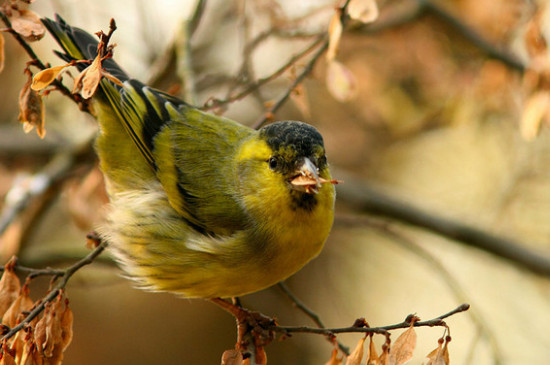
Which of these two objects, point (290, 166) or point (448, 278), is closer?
point (290, 166)

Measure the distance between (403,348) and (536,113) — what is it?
1956 millimetres

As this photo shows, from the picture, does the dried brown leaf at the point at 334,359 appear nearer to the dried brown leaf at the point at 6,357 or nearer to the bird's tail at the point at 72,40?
the dried brown leaf at the point at 6,357

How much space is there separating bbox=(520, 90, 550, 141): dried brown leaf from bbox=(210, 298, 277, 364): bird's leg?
1890 mm

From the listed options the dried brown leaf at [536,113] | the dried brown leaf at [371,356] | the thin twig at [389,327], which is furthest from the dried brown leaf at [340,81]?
the dried brown leaf at [371,356]

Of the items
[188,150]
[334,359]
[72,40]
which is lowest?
[334,359]

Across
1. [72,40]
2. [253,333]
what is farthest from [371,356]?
[72,40]

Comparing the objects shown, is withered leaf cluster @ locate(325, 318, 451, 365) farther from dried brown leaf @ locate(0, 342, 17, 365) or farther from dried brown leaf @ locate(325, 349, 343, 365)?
dried brown leaf @ locate(0, 342, 17, 365)

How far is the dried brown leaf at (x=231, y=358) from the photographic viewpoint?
2246 mm

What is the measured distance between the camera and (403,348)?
2.17 metres

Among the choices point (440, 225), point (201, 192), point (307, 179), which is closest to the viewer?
point (307, 179)

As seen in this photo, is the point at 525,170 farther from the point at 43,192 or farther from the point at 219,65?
the point at 43,192

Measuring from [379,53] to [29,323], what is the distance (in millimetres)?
5136

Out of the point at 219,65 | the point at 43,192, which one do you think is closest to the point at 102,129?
the point at 43,192

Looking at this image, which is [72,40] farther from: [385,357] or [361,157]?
[361,157]
